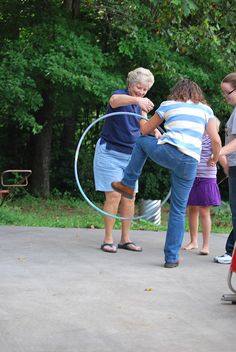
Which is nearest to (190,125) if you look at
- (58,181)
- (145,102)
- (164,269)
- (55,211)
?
(145,102)

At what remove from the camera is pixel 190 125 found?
6.54 meters

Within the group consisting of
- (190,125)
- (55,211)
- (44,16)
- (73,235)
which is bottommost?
(55,211)

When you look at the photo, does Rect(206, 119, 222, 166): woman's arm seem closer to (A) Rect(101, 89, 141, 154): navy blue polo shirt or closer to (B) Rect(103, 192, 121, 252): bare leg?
(A) Rect(101, 89, 141, 154): navy blue polo shirt

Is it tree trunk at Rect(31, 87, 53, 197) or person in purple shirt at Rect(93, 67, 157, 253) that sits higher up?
person in purple shirt at Rect(93, 67, 157, 253)

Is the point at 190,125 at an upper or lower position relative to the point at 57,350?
upper

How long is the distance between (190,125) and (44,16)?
30.0 feet

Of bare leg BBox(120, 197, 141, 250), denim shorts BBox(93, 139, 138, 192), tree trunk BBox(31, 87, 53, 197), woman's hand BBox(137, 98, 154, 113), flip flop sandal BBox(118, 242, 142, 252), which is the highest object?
woman's hand BBox(137, 98, 154, 113)

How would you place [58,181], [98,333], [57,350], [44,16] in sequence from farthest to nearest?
[58,181], [44,16], [98,333], [57,350]

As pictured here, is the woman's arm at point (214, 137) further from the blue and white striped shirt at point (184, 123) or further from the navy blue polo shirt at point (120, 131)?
the navy blue polo shirt at point (120, 131)

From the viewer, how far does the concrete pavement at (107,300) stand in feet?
14.2

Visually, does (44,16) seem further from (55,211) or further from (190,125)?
(190,125)

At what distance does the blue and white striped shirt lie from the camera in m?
6.52

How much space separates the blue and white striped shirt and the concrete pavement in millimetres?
1196

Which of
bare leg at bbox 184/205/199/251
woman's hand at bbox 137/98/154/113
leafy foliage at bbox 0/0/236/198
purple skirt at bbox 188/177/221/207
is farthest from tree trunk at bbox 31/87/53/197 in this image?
woman's hand at bbox 137/98/154/113
